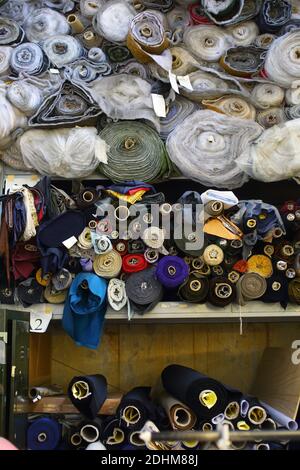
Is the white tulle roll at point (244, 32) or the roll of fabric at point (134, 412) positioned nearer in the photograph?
the roll of fabric at point (134, 412)

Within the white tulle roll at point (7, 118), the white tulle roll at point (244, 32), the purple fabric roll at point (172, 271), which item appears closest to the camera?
the purple fabric roll at point (172, 271)

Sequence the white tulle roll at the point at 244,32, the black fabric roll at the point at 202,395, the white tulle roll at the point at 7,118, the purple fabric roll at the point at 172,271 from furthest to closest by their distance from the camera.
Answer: the white tulle roll at the point at 244,32
the white tulle roll at the point at 7,118
the purple fabric roll at the point at 172,271
the black fabric roll at the point at 202,395

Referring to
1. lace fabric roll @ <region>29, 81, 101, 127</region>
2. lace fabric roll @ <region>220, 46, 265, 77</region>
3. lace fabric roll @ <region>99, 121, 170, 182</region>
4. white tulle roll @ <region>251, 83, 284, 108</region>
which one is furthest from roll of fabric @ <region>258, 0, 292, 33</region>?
lace fabric roll @ <region>29, 81, 101, 127</region>

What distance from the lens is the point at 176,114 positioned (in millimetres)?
2248

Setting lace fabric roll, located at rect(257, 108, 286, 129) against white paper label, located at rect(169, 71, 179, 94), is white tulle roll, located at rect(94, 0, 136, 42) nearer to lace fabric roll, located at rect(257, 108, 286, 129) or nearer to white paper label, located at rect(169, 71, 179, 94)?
white paper label, located at rect(169, 71, 179, 94)

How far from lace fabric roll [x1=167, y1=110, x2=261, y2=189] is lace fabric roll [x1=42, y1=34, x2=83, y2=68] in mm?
534

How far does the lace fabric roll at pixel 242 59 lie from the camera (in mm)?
2242

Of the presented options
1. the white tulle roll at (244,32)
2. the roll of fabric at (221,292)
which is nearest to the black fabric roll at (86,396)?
the roll of fabric at (221,292)

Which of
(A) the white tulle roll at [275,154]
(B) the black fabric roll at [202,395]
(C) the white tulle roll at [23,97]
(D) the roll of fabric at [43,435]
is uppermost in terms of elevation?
(C) the white tulle roll at [23,97]

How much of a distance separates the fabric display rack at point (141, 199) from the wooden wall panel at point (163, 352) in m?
0.23

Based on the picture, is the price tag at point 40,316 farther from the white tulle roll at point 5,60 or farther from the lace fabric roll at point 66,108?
the white tulle roll at point 5,60

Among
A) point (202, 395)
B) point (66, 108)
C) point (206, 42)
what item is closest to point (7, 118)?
point (66, 108)

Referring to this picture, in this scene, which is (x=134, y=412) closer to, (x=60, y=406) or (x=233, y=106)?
(x=60, y=406)
